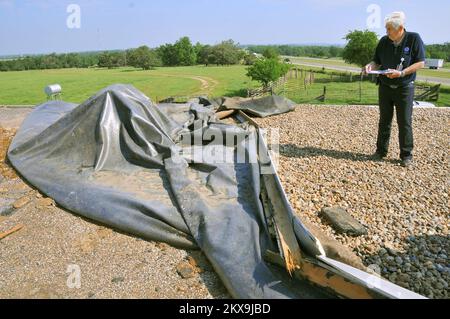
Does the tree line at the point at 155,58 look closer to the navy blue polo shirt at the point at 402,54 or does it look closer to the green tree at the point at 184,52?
the green tree at the point at 184,52

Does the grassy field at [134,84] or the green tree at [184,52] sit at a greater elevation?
the green tree at [184,52]

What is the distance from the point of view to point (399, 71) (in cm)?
445

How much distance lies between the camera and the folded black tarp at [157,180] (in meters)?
2.85

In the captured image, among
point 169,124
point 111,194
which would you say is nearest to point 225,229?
point 111,194

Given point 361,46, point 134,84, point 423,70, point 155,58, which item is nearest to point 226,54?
point 155,58

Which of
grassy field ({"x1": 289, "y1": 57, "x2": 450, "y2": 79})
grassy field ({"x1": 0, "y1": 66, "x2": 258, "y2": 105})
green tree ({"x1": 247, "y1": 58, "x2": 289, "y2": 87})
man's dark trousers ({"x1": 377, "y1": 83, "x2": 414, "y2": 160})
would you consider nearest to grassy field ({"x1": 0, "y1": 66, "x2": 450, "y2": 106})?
grassy field ({"x1": 0, "y1": 66, "x2": 258, "y2": 105})

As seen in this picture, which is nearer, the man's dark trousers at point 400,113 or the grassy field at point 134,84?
the man's dark trousers at point 400,113

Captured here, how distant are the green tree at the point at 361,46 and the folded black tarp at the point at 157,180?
94.2 ft

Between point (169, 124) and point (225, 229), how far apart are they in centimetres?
313

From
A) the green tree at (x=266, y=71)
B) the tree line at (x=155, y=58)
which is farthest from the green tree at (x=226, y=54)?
the green tree at (x=266, y=71)

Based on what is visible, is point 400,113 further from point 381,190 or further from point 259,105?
point 259,105

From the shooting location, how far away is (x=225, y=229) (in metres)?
3.12

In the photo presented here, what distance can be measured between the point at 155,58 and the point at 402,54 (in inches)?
2463

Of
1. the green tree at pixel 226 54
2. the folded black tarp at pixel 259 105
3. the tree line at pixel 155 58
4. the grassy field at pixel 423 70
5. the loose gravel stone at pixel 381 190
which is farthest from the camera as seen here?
the green tree at pixel 226 54
